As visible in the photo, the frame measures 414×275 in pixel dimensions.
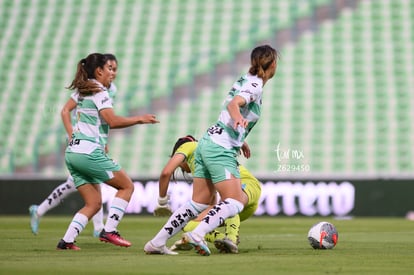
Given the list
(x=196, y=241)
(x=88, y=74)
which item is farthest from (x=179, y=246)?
(x=88, y=74)

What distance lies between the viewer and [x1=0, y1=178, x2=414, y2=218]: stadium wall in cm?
1767

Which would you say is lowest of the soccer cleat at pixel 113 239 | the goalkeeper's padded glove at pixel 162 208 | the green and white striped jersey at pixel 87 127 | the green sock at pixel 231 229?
the soccer cleat at pixel 113 239

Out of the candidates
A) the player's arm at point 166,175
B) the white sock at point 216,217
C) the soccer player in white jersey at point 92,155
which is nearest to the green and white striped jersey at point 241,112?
the white sock at point 216,217

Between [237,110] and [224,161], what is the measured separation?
562mm

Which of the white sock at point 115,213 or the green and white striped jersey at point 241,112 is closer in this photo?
the green and white striped jersey at point 241,112

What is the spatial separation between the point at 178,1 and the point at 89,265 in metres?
19.0

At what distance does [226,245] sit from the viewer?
28.2 ft

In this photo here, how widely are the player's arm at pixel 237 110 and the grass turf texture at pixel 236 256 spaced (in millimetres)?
1120

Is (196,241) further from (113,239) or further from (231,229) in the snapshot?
(113,239)

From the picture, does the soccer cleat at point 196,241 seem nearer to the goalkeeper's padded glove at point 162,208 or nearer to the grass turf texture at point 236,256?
the grass turf texture at point 236,256

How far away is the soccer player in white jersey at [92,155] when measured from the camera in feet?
30.3

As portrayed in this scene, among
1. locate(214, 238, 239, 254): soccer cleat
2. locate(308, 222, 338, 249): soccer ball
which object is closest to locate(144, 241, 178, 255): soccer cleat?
locate(214, 238, 239, 254): soccer cleat

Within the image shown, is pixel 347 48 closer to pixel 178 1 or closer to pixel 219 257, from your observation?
pixel 178 1

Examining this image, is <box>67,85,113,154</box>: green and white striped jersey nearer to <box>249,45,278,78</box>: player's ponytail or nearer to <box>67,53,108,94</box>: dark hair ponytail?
<box>67,53,108,94</box>: dark hair ponytail
